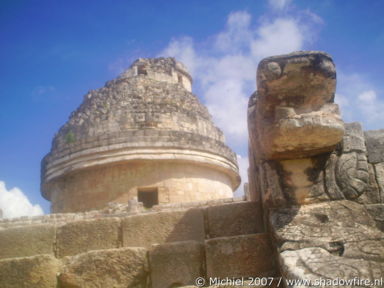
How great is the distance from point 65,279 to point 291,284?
1.91 meters

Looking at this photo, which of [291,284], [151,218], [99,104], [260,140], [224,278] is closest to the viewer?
[291,284]

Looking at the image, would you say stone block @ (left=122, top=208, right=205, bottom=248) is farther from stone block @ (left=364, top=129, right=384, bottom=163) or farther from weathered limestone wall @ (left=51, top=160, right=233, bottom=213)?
weathered limestone wall @ (left=51, top=160, right=233, bottom=213)

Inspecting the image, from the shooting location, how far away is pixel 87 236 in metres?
3.62

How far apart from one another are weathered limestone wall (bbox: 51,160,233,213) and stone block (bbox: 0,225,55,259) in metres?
6.70

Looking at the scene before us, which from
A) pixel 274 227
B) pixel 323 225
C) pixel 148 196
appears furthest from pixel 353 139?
pixel 148 196

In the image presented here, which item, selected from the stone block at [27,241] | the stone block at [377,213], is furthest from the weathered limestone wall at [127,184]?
Answer: the stone block at [377,213]

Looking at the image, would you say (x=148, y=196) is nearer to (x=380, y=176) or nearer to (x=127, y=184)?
(x=127, y=184)

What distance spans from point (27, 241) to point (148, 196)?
7389 mm

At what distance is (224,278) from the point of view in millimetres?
2924

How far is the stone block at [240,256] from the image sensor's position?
2955mm

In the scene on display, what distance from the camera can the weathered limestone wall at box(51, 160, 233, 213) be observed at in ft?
34.7

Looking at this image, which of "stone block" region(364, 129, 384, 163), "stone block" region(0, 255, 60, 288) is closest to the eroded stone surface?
"stone block" region(364, 129, 384, 163)

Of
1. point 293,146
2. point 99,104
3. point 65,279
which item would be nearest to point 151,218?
point 65,279

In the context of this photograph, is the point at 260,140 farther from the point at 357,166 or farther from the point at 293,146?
the point at 357,166
